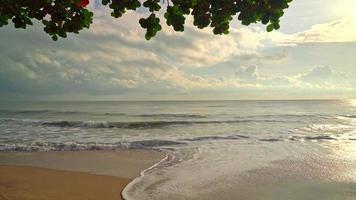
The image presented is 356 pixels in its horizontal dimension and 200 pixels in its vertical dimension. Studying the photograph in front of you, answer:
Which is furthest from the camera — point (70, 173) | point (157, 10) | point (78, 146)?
point (78, 146)

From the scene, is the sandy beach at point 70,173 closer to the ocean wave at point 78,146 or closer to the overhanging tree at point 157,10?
the ocean wave at point 78,146

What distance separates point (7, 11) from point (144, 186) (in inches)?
232

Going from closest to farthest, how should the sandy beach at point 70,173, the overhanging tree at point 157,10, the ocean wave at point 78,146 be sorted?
1. the overhanging tree at point 157,10
2. the sandy beach at point 70,173
3. the ocean wave at point 78,146

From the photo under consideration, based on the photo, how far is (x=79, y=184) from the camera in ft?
31.0

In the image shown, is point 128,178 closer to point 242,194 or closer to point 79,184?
point 79,184

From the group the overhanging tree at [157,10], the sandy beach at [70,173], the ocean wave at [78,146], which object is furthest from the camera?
the ocean wave at [78,146]

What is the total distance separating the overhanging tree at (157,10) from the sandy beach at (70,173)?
509 centimetres

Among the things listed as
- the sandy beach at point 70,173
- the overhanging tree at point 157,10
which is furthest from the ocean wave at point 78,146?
the overhanging tree at point 157,10

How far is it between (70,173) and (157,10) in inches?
324

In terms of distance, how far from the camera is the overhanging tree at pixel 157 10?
11.6ft

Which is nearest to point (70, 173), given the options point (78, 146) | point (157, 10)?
point (78, 146)

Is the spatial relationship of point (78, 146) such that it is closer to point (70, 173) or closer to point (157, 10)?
point (70, 173)

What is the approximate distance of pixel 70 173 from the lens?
1092 cm

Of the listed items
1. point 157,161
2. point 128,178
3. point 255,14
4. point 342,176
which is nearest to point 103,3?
point 255,14
